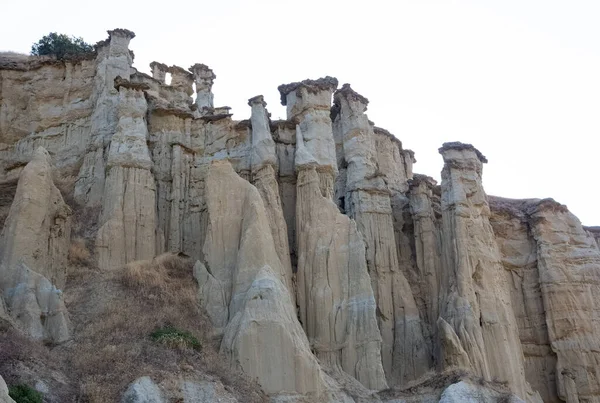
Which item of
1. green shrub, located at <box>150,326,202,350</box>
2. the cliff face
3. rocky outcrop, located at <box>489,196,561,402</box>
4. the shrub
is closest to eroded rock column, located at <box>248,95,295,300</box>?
the cliff face

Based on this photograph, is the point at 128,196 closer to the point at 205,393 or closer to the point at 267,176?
the point at 267,176

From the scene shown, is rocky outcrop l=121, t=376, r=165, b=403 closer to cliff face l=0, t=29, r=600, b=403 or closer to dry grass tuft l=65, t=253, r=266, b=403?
cliff face l=0, t=29, r=600, b=403

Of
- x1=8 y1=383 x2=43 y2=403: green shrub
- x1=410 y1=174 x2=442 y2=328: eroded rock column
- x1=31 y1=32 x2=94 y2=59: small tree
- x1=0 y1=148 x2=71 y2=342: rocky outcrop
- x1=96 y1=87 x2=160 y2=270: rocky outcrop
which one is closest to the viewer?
x1=8 y1=383 x2=43 y2=403: green shrub

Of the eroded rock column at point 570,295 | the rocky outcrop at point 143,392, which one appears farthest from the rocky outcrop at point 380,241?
the rocky outcrop at point 143,392

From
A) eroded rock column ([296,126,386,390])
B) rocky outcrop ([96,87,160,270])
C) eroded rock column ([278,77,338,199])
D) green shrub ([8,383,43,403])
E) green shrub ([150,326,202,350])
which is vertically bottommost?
green shrub ([8,383,43,403])

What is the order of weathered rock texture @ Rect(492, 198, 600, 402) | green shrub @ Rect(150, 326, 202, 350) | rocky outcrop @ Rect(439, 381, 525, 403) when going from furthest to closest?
weathered rock texture @ Rect(492, 198, 600, 402) → rocky outcrop @ Rect(439, 381, 525, 403) → green shrub @ Rect(150, 326, 202, 350)

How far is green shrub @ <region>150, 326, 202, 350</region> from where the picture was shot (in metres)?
26.0

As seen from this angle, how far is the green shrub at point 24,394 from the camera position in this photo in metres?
20.1

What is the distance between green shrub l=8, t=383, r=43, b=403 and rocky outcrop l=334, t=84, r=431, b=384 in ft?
58.7

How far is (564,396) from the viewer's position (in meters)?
40.0

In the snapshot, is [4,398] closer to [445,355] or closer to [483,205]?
[445,355]

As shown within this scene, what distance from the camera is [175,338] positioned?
85.9 ft

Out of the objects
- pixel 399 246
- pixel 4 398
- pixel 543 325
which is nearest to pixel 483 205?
pixel 399 246

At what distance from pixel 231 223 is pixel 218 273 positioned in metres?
2.23
